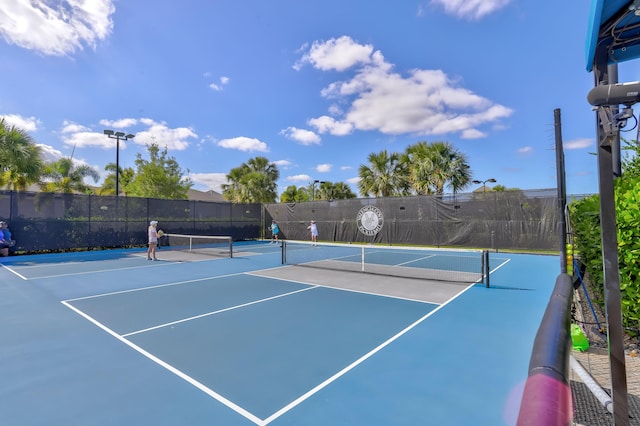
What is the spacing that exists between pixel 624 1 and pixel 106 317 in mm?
7190

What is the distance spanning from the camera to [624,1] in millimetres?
Result: 2004

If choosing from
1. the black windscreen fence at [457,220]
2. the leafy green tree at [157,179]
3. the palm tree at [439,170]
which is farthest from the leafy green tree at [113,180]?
the palm tree at [439,170]

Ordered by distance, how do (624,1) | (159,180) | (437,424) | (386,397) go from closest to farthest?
(624,1), (437,424), (386,397), (159,180)

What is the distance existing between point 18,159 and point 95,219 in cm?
430

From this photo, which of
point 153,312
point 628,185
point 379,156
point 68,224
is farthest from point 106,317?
point 379,156

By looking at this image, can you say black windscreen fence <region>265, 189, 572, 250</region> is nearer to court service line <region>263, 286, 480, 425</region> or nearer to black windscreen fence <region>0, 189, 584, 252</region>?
black windscreen fence <region>0, 189, 584, 252</region>

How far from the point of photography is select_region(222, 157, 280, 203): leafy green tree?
29.9 metres

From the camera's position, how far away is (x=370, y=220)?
1978cm

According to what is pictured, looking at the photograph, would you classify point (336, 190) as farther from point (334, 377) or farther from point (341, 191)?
point (334, 377)

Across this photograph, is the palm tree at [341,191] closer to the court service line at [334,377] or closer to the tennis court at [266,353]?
the tennis court at [266,353]

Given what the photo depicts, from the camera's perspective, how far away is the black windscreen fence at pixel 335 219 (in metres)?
14.9

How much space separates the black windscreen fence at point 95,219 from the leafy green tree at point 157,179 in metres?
3.69

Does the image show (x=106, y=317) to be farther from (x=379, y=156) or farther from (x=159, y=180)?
(x=159, y=180)

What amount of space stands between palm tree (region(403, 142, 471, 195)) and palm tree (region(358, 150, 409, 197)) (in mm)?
1388
